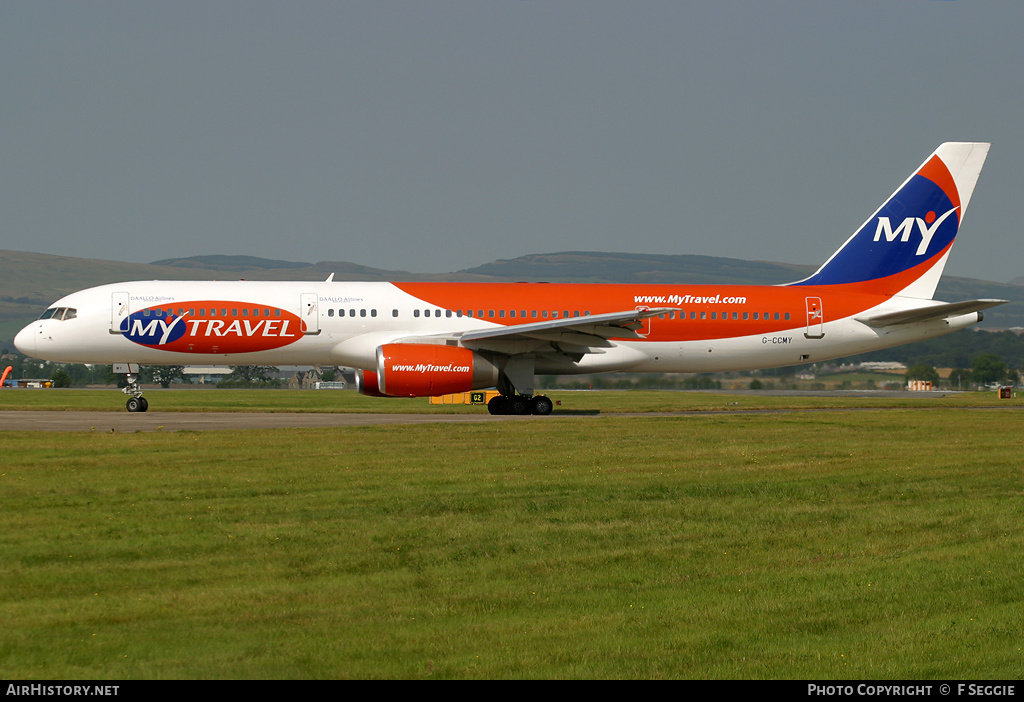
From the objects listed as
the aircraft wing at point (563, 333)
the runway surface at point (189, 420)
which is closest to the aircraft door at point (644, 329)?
the aircraft wing at point (563, 333)

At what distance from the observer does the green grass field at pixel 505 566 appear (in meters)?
6.24

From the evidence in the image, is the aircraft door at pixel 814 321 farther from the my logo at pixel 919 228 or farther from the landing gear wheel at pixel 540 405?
the landing gear wheel at pixel 540 405

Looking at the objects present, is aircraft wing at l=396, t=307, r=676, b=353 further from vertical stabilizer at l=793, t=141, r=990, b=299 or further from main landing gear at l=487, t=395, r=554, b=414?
vertical stabilizer at l=793, t=141, r=990, b=299

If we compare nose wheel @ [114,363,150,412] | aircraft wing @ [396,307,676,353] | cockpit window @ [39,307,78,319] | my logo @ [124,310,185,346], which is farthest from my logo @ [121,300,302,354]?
aircraft wing @ [396,307,676,353]

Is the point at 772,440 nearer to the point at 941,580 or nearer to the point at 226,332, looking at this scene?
the point at 941,580

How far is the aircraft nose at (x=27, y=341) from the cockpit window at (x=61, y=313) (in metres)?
0.54

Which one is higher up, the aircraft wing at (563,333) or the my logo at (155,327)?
the my logo at (155,327)

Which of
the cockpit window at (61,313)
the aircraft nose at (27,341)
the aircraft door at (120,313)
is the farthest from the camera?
the aircraft nose at (27,341)

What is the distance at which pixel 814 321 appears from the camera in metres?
30.5

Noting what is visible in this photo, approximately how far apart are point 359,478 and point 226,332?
16.2 m

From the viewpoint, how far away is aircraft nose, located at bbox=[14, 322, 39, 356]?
28641 millimetres

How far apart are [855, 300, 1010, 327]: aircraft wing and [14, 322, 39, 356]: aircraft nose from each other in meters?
24.3
